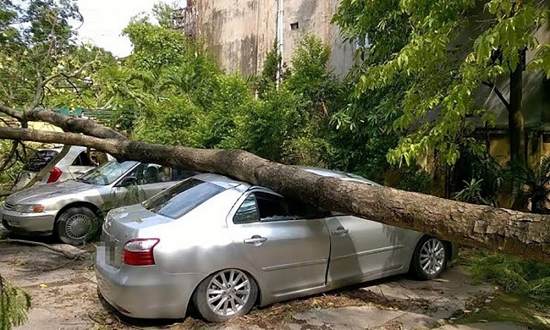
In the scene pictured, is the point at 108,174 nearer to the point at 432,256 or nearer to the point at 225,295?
the point at 225,295

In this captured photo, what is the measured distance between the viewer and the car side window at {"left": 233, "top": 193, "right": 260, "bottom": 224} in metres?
4.90

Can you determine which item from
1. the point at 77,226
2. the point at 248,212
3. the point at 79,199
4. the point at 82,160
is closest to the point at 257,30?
the point at 82,160

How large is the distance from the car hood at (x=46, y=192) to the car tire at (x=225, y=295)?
4.43 meters

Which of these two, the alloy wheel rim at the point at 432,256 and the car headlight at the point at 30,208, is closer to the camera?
the alloy wheel rim at the point at 432,256

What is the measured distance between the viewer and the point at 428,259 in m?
6.23

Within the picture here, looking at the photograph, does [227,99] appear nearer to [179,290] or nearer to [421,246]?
[421,246]

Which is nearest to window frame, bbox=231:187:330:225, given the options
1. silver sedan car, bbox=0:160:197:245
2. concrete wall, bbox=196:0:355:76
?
silver sedan car, bbox=0:160:197:245

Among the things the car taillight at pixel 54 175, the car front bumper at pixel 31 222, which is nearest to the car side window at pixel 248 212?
the car front bumper at pixel 31 222

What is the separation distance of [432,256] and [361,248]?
132 centimetres

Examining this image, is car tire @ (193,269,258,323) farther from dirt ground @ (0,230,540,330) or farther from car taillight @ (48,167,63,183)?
car taillight @ (48,167,63,183)

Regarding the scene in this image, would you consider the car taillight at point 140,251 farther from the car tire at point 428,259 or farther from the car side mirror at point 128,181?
the car side mirror at point 128,181

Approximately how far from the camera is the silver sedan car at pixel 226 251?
4.43m

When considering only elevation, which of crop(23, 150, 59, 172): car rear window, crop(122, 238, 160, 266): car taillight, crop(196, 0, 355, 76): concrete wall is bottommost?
crop(122, 238, 160, 266): car taillight

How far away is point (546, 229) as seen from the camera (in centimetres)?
336
